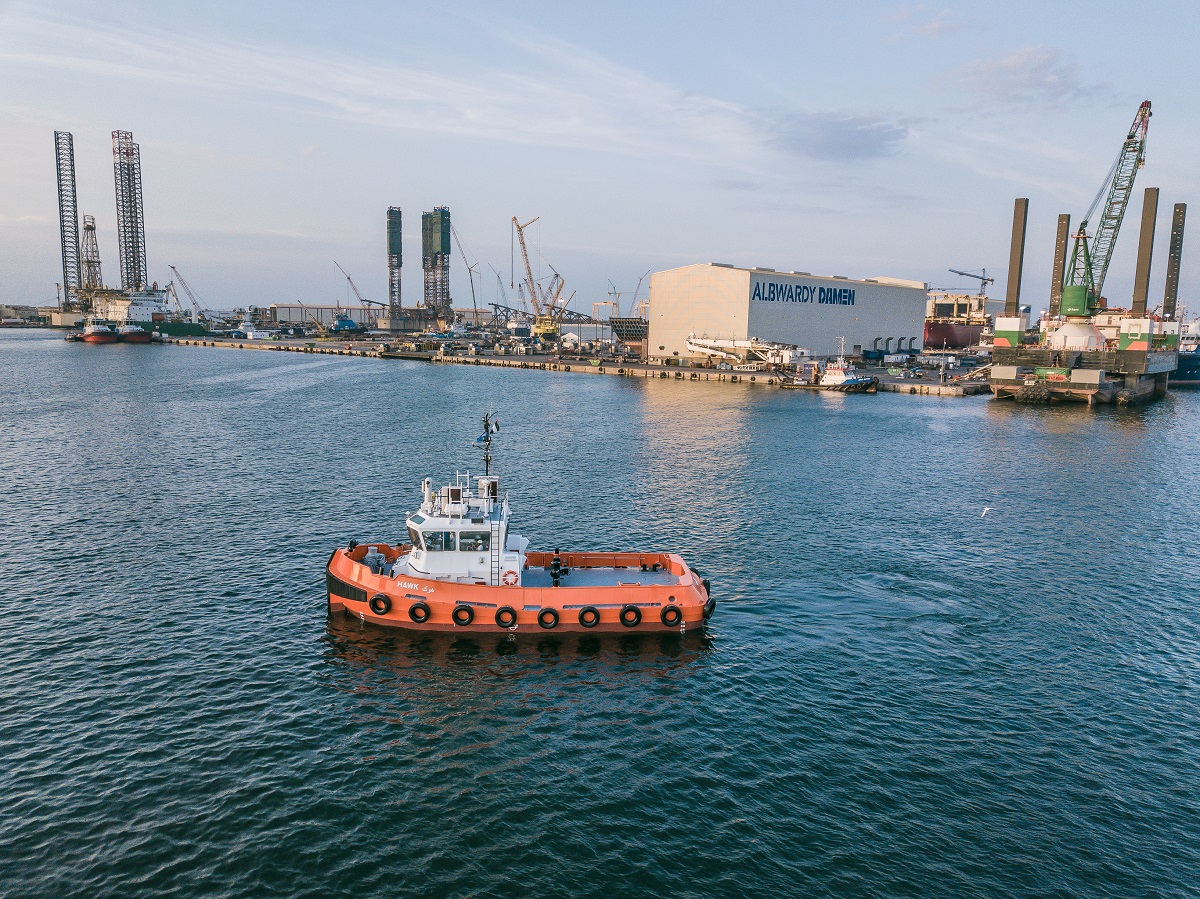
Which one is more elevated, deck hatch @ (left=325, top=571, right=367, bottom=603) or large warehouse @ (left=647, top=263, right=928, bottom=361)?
large warehouse @ (left=647, top=263, right=928, bottom=361)

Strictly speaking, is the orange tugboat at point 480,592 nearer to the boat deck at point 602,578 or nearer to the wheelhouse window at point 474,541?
the wheelhouse window at point 474,541

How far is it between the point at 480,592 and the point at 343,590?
22.0ft

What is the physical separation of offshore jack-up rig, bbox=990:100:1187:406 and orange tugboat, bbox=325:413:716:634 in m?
116

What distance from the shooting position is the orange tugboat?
34.7 meters

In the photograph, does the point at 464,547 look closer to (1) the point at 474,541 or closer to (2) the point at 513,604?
(1) the point at 474,541

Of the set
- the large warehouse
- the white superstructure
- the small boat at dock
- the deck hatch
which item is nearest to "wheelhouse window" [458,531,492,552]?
the white superstructure

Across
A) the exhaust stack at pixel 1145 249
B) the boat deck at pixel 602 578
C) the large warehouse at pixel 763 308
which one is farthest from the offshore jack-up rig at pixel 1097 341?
the boat deck at pixel 602 578

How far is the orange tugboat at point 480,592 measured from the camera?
34.7m

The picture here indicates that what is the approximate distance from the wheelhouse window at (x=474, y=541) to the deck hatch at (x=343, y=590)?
16.5ft

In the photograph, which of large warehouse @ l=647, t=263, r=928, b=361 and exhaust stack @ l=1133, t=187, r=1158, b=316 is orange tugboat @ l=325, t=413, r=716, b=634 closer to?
large warehouse @ l=647, t=263, r=928, b=361

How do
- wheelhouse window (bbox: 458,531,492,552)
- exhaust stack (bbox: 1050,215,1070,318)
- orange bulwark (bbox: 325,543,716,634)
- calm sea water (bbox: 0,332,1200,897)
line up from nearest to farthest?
calm sea water (bbox: 0,332,1200,897), orange bulwark (bbox: 325,543,716,634), wheelhouse window (bbox: 458,531,492,552), exhaust stack (bbox: 1050,215,1070,318)

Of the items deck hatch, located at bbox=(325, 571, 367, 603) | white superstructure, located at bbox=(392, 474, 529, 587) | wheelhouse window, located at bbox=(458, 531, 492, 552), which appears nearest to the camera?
white superstructure, located at bbox=(392, 474, 529, 587)

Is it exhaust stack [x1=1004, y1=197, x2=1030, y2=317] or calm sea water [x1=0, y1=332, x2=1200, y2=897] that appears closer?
calm sea water [x1=0, y1=332, x2=1200, y2=897]

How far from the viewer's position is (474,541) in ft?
116
